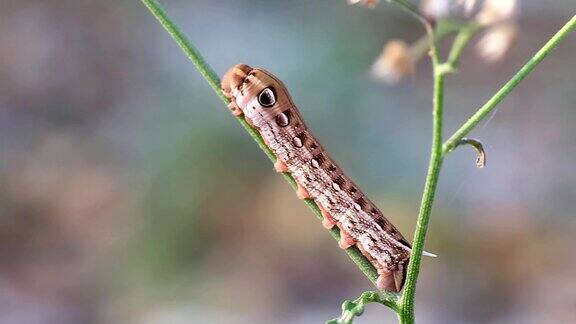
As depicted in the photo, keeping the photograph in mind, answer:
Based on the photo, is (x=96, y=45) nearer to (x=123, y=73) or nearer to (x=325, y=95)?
(x=123, y=73)

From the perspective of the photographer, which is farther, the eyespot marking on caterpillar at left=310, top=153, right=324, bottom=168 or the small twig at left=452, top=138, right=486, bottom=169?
the eyespot marking on caterpillar at left=310, top=153, right=324, bottom=168

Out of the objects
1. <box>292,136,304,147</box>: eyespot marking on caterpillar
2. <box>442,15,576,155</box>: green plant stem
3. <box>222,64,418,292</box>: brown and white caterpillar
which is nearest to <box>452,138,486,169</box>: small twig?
<box>442,15,576,155</box>: green plant stem

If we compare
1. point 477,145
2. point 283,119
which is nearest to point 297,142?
point 283,119

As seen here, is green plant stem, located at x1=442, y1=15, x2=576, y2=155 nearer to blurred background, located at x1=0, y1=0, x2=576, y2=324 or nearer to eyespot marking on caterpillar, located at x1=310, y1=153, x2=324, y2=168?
eyespot marking on caterpillar, located at x1=310, y1=153, x2=324, y2=168

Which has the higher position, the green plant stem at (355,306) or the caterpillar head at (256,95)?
the caterpillar head at (256,95)

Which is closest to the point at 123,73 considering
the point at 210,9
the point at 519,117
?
the point at 210,9

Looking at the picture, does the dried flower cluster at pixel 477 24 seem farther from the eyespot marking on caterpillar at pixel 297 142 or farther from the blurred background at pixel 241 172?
the blurred background at pixel 241 172

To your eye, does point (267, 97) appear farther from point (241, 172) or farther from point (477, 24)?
point (241, 172)

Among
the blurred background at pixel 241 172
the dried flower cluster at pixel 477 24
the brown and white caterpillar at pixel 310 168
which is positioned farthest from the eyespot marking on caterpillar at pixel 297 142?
the blurred background at pixel 241 172
